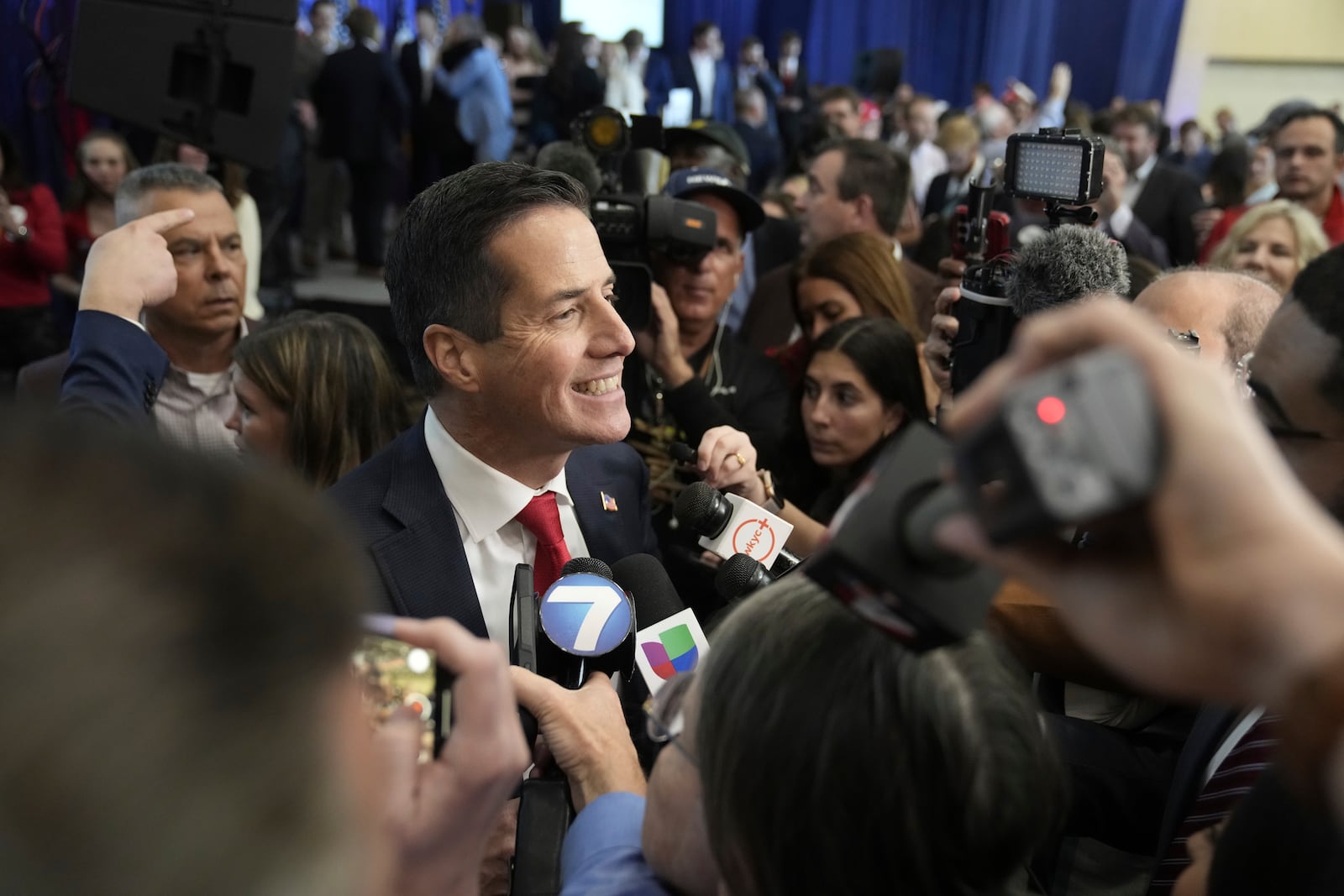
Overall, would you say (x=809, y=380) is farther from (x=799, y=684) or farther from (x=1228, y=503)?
(x=1228, y=503)

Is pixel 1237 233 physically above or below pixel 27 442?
below

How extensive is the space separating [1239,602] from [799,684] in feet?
1.16

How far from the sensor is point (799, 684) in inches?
31.9

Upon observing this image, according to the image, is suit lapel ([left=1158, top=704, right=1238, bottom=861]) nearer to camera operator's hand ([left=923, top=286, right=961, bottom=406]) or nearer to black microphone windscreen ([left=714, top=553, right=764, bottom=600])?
black microphone windscreen ([left=714, top=553, right=764, bottom=600])

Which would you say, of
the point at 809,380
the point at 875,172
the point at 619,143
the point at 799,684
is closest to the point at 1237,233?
the point at 875,172

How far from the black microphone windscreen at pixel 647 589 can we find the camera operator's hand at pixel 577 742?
222 mm

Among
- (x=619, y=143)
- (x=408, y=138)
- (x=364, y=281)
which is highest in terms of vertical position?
(x=619, y=143)

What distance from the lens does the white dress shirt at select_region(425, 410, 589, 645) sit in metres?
1.65

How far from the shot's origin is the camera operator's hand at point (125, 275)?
198cm

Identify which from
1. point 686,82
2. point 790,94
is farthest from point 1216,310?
point 790,94

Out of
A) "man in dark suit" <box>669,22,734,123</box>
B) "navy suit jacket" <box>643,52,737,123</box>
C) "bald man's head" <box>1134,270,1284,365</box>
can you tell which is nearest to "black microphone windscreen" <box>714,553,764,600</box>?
"bald man's head" <box>1134,270,1284,365</box>

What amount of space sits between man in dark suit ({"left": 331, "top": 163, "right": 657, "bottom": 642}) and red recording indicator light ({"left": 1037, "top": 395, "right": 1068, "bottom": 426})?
3.95 feet

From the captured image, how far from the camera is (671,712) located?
3.13ft

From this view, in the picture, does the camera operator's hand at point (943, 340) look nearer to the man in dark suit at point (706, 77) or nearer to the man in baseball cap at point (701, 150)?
the man in baseball cap at point (701, 150)
